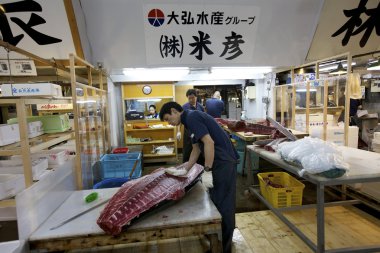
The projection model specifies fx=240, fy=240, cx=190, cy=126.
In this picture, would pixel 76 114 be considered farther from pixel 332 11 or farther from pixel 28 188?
pixel 332 11

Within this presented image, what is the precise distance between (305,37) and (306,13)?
1.32 ft

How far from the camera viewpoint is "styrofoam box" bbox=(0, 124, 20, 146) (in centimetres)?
188

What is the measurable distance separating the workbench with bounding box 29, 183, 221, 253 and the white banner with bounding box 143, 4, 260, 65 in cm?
261

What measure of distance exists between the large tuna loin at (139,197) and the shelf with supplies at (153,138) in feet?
13.7

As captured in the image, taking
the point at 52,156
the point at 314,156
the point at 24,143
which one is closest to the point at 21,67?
the point at 52,156

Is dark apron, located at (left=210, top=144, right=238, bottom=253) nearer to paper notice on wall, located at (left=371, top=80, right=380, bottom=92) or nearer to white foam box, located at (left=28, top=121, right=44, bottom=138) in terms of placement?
white foam box, located at (left=28, top=121, right=44, bottom=138)

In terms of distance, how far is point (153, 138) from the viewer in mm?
7004

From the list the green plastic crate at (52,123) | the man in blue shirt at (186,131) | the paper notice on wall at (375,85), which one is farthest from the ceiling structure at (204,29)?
the paper notice on wall at (375,85)

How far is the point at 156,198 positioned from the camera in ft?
6.54

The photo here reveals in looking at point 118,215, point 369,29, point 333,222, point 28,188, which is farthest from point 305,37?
point 28,188

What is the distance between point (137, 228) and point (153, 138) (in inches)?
207

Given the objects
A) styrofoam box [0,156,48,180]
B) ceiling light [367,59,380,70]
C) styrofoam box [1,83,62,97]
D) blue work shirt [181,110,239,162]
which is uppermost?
ceiling light [367,59,380,70]

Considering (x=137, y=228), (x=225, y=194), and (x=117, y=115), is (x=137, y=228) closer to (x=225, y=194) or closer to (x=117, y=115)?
(x=225, y=194)

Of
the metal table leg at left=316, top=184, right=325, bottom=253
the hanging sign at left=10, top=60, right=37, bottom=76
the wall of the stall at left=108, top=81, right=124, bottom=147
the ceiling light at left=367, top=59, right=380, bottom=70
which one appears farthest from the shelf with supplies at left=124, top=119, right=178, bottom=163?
the ceiling light at left=367, top=59, right=380, bottom=70
